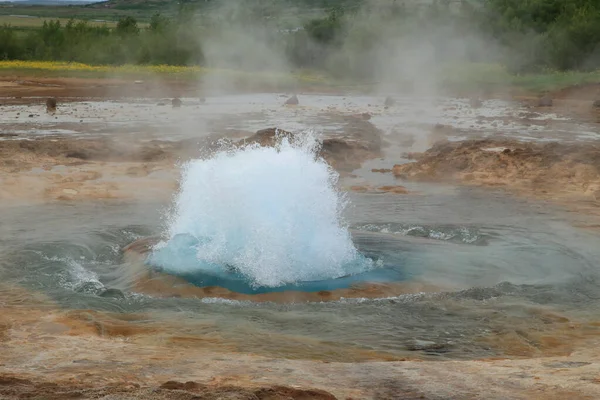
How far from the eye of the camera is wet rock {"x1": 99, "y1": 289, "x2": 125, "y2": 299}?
7224mm

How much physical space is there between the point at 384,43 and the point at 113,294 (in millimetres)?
32840

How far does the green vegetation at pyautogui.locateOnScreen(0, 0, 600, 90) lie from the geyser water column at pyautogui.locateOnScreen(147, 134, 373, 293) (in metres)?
25.9

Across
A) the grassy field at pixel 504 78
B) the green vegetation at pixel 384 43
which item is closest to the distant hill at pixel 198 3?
the green vegetation at pixel 384 43

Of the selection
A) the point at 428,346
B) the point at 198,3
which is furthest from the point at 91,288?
the point at 198,3

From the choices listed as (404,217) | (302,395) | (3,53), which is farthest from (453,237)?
(3,53)

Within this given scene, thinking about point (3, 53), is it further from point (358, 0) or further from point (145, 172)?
point (145, 172)

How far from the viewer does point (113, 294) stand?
729 cm

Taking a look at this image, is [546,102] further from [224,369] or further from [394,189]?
[224,369]

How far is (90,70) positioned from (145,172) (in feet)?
92.9

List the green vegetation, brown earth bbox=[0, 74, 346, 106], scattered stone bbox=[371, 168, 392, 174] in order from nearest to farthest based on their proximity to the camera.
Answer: scattered stone bbox=[371, 168, 392, 174] → brown earth bbox=[0, 74, 346, 106] → the green vegetation

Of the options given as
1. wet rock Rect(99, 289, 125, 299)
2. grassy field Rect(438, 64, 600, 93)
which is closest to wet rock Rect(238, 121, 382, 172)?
wet rock Rect(99, 289, 125, 299)

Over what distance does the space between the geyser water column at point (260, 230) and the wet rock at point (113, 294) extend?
0.64m

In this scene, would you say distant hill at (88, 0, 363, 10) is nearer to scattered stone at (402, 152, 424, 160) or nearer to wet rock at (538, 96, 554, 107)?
wet rock at (538, 96, 554, 107)

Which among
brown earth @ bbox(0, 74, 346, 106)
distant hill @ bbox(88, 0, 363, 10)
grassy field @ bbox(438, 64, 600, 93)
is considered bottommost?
brown earth @ bbox(0, 74, 346, 106)
